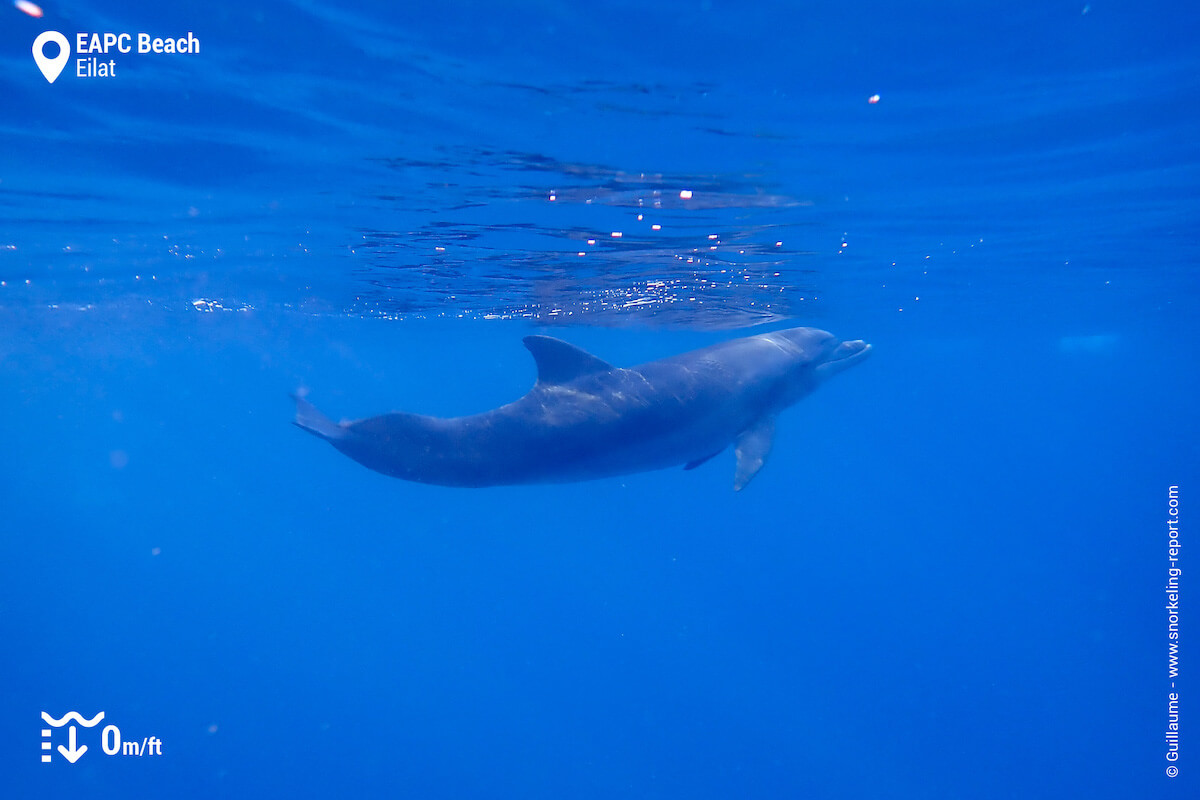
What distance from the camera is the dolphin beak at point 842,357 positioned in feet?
34.2

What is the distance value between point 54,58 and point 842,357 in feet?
34.7

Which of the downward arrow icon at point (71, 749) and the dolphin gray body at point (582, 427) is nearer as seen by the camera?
the dolphin gray body at point (582, 427)

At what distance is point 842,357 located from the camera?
35.5 feet

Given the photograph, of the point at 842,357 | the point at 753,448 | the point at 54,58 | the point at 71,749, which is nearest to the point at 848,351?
the point at 842,357

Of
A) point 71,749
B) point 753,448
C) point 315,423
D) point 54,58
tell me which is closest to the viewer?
point 315,423

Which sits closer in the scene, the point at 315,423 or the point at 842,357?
the point at 315,423

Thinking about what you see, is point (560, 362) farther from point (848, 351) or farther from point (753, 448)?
point (848, 351)

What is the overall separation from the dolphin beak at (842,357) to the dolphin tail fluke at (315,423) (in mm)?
6699

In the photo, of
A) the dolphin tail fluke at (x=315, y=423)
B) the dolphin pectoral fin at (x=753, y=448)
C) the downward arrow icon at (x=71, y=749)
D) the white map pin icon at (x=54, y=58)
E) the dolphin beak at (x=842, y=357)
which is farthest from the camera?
the downward arrow icon at (x=71, y=749)

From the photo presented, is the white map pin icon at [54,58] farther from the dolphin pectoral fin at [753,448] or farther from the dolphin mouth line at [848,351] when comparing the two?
the dolphin mouth line at [848,351]

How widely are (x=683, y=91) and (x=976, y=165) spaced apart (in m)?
5.87

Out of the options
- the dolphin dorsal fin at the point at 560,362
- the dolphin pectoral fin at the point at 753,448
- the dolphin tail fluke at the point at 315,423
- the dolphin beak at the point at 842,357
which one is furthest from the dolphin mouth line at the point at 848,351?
the dolphin tail fluke at the point at 315,423

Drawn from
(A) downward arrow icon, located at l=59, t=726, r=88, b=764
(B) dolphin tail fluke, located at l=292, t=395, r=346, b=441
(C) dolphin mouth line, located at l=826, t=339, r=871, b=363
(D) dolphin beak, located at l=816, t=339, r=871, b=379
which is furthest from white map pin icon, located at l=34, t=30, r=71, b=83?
(A) downward arrow icon, located at l=59, t=726, r=88, b=764

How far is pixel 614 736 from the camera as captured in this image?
1107 inches
